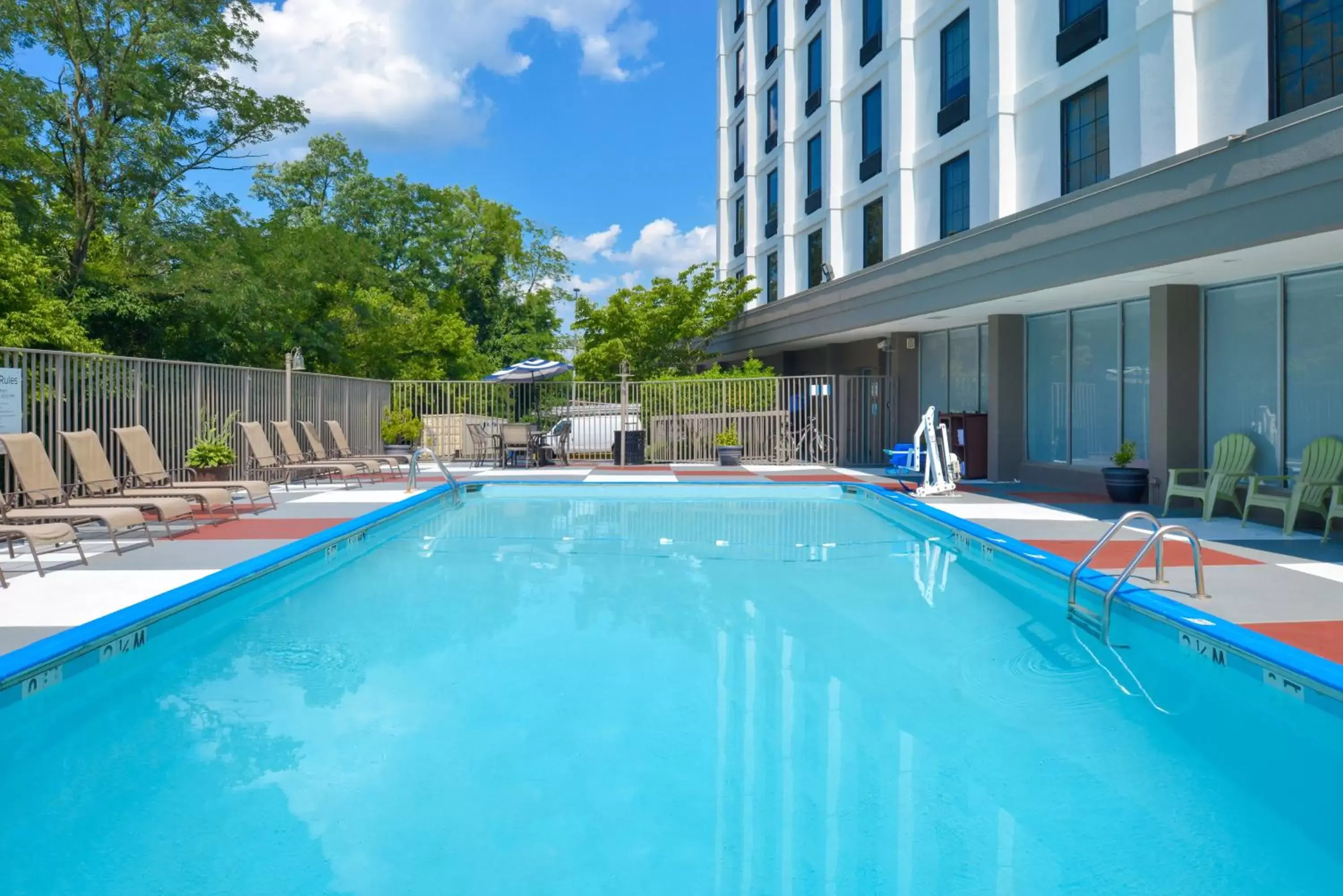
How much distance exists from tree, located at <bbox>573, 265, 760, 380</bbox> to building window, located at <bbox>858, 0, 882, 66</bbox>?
8.49 metres

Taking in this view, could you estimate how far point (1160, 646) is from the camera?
19.2 feet

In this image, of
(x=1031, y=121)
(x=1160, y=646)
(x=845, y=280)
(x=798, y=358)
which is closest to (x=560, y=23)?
(x=798, y=358)

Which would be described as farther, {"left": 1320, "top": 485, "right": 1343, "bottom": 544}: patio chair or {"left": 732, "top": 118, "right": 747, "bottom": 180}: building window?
{"left": 732, "top": 118, "right": 747, "bottom": 180}: building window

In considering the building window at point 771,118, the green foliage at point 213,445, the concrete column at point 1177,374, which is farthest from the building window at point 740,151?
the green foliage at point 213,445

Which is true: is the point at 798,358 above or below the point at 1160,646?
above

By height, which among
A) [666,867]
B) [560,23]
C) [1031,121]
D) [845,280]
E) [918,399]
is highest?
[560,23]

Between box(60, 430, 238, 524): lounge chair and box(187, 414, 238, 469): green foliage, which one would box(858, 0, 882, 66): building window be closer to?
box(187, 414, 238, 469): green foliage

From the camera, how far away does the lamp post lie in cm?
1581

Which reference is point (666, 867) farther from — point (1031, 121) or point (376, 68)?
point (376, 68)

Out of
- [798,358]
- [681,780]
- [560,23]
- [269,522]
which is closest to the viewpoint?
[681,780]

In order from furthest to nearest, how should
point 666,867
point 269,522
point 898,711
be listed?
point 269,522 < point 898,711 < point 666,867

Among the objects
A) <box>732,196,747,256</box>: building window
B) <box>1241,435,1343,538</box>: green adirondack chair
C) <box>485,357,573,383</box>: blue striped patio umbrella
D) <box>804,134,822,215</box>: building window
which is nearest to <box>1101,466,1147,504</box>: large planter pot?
<box>1241,435,1343,538</box>: green adirondack chair

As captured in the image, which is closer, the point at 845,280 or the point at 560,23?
the point at 845,280

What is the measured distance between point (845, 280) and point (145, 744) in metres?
16.8
